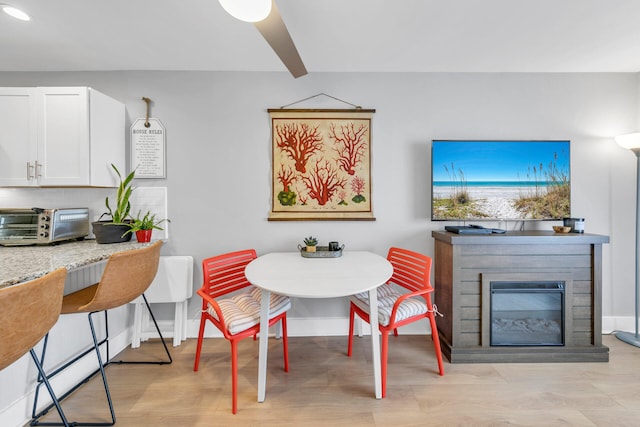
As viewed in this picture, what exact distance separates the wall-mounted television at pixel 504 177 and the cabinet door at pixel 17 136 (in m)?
3.17

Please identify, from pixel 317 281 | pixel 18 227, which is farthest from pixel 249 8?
pixel 18 227

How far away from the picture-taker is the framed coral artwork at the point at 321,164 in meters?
2.49

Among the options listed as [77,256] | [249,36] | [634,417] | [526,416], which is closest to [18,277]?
[77,256]

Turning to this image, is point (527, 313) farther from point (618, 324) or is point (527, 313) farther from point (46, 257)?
point (46, 257)

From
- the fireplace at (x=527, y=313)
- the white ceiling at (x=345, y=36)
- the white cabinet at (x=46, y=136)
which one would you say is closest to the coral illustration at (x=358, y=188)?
the white ceiling at (x=345, y=36)

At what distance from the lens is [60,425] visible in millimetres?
1541

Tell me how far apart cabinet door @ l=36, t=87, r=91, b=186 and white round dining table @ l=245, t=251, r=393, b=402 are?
157 cm

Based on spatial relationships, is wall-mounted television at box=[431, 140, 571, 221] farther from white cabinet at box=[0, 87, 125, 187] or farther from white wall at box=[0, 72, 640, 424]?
white cabinet at box=[0, 87, 125, 187]

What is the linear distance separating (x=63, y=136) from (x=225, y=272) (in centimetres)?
159

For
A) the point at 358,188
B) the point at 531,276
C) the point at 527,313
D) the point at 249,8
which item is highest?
the point at 249,8

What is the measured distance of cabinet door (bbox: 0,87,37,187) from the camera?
81.0 inches

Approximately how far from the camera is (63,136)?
2074 mm

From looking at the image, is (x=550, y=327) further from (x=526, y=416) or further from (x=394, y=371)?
(x=394, y=371)

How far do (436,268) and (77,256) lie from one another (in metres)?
2.66
